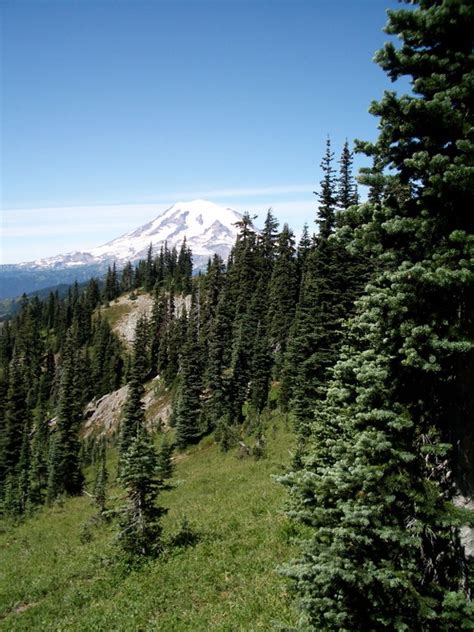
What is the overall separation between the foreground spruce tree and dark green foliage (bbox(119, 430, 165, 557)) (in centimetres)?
1066

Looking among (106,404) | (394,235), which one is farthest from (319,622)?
(106,404)

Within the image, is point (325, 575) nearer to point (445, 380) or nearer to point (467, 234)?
point (445, 380)

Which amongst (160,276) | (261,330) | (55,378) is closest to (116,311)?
(160,276)

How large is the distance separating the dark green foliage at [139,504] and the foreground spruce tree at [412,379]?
35.0ft

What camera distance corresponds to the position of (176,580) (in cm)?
1499

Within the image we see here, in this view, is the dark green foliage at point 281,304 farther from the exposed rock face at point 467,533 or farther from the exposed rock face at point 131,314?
the exposed rock face at point 131,314

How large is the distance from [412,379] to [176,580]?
11.4m

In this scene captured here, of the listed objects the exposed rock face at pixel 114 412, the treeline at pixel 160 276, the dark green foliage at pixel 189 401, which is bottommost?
the exposed rock face at pixel 114 412

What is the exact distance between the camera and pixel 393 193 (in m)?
8.02

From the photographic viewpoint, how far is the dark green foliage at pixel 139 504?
17500mm

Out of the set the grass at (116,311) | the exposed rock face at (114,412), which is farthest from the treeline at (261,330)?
the grass at (116,311)

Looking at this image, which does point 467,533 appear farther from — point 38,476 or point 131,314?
point 131,314

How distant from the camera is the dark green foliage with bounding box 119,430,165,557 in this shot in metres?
17.5

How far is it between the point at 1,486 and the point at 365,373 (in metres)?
81.3
